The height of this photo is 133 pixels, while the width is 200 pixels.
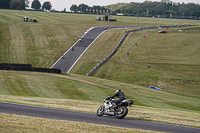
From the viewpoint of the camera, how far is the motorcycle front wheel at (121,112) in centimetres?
1931

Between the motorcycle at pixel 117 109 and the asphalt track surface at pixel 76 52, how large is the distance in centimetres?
5150

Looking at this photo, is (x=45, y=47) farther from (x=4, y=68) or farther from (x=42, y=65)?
(x=4, y=68)

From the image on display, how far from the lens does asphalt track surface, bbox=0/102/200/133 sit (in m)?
17.5

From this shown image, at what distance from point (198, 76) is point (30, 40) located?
56622 mm

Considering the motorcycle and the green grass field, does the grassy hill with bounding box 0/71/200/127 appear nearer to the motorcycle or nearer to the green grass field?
the green grass field

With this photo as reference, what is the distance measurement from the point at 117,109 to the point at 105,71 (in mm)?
51154

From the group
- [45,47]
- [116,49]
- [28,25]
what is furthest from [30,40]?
[116,49]

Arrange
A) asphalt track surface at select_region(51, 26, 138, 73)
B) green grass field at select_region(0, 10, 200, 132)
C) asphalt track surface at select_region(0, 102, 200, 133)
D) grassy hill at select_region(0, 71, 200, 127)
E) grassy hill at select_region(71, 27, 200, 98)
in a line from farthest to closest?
asphalt track surface at select_region(51, 26, 138, 73) → grassy hill at select_region(71, 27, 200, 98) → green grass field at select_region(0, 10, 200, 132) → grassy hill at select_region(0, 71, 200, 127) → asphalt track surface at select_region(0, 102, 200, 133)

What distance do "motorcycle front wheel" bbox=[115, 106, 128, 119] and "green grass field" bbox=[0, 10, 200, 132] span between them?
1627mm

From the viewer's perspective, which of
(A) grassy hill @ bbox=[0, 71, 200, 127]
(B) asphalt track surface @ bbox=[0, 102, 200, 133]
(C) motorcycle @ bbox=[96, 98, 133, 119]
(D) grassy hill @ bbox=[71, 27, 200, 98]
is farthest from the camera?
(D) grassy hill @ bbox=[71, 27, 200, 98]

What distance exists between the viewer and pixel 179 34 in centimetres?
10262

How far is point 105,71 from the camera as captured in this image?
71000 millimetres

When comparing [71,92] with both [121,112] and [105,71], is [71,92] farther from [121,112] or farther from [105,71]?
[105,71]

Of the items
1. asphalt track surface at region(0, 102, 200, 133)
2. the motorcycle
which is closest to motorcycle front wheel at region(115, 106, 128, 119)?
the motorcycle
